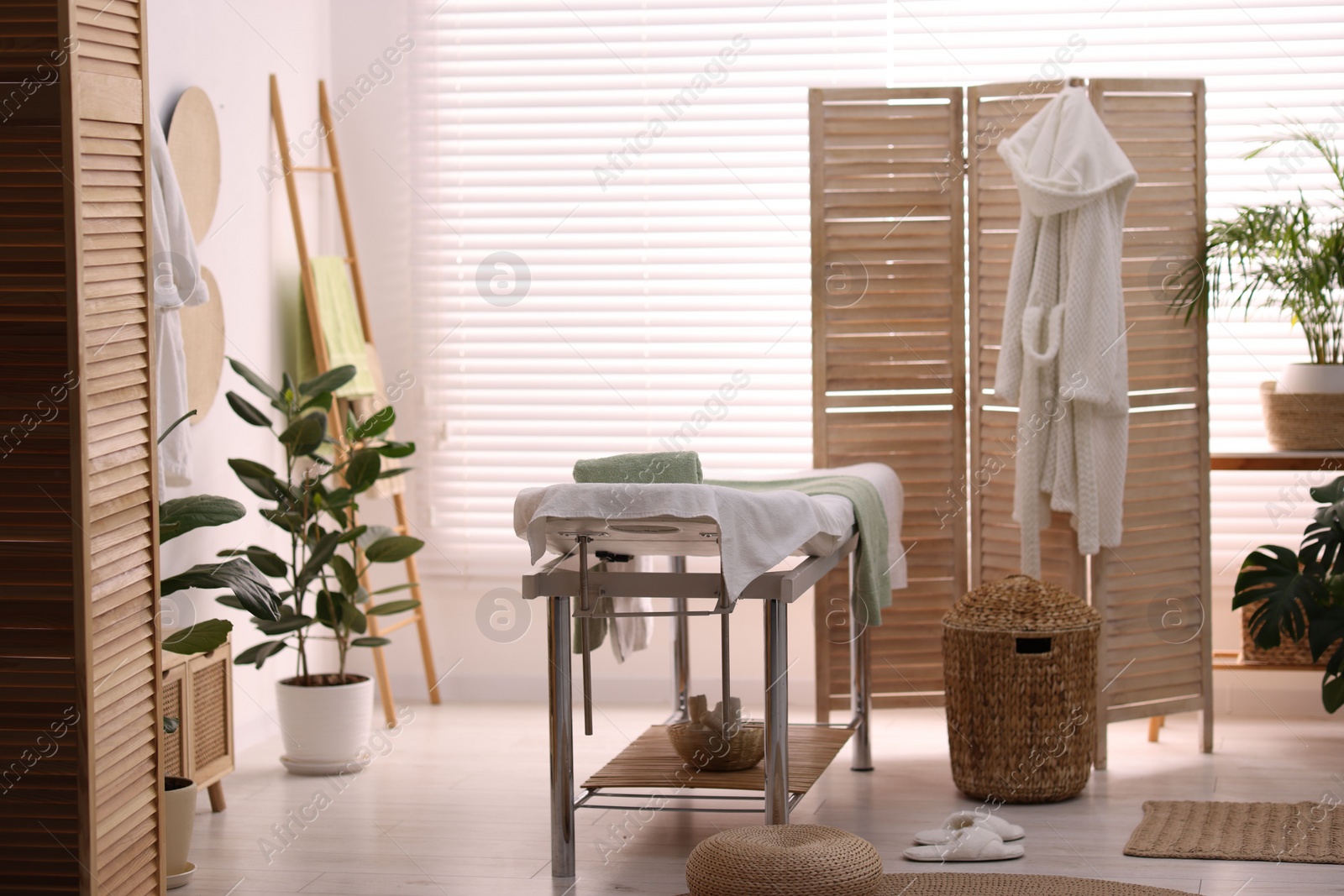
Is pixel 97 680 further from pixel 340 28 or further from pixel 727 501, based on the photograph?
pixel 340 28

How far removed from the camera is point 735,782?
363 cm

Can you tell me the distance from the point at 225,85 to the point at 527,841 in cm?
246

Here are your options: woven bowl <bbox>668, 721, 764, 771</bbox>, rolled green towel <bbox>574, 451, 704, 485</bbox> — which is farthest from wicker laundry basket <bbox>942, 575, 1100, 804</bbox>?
rolled green towel <bbox>574, 451, 704, 485</bbox>

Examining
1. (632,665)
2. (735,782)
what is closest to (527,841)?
(735,782)

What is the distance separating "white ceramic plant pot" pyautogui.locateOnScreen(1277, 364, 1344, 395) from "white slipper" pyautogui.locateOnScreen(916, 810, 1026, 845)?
5.49ft

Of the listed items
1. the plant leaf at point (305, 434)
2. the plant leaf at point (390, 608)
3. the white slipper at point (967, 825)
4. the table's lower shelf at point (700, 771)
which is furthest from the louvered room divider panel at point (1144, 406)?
the plant leaf at point (305, 434)

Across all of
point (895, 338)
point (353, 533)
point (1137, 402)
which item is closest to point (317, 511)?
point (353, 533)

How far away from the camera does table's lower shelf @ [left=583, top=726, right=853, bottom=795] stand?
11.7 feet

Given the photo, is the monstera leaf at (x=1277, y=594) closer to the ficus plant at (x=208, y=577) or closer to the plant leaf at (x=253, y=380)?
the ficus plant at (x=208, y=577)

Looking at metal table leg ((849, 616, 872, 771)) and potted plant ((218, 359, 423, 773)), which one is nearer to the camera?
potted plant ((218, 359, 423, 773))

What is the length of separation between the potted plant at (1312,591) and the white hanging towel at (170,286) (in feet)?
9.37

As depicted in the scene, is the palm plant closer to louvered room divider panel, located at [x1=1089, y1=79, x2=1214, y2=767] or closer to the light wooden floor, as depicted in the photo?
louvered room divider panel, located at [x1=1089, y1=79, x2=1214, y2=767]

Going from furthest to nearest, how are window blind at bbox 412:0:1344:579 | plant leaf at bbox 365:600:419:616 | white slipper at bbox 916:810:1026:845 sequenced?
window blind at bbox 412:0:1344:579 < plant leaf at bbox 365:600:419:616 < white slipper at bbox 916:810:1026:845

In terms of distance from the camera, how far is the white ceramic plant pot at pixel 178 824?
3.38 meters
